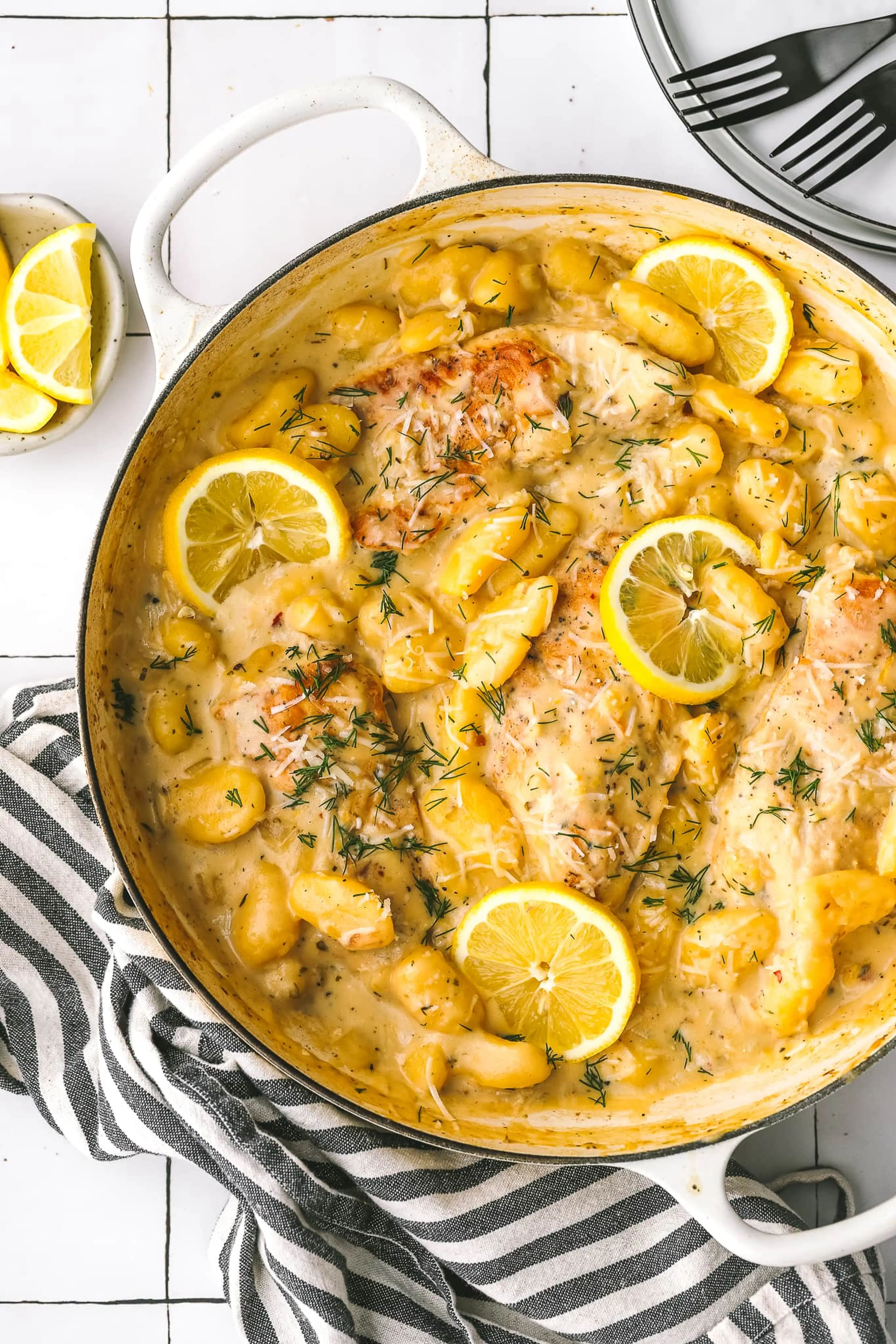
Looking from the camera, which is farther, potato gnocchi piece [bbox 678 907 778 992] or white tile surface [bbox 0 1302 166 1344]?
white tile surface [bbox 0 1302 166 1344]

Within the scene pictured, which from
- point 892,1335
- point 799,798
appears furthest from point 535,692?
point 892,1335

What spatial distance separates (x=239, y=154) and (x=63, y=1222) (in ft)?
7.60

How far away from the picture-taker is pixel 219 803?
2254 mm

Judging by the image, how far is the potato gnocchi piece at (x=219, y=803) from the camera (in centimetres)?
223

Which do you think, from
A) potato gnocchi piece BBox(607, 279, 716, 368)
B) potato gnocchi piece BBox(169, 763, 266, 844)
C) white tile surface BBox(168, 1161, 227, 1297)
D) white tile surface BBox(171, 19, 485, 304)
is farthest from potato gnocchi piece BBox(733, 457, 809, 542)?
white tile surface BBox(168, 1161, 227, 1297)

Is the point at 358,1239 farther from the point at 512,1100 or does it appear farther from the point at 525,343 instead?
the point at 525,343

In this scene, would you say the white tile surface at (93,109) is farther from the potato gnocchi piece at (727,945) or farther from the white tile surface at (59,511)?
the potato gnocchi piece at (727,945)

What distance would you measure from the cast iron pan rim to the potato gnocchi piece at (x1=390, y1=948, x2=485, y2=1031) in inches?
7.9

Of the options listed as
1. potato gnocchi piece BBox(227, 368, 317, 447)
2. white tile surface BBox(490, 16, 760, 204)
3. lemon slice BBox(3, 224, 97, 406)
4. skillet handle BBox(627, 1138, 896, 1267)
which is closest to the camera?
skillet handle BBox(627, 1138, 896, 1267)

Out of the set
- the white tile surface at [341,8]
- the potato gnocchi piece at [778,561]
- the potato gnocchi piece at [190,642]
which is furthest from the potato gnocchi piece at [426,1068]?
the white tile surface at [341,8]

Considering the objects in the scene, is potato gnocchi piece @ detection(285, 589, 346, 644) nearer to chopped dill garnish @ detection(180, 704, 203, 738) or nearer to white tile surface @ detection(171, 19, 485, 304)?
chopped dill garnish @ detection(180, 704, 203, 738)

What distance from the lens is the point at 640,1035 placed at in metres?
2.31

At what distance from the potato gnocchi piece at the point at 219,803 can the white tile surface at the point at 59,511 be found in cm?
53

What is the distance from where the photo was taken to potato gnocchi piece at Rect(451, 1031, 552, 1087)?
2.20 meters
